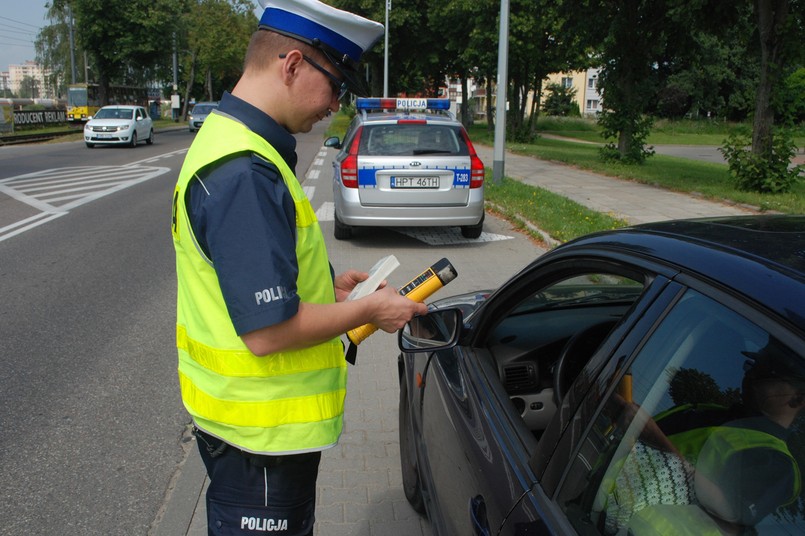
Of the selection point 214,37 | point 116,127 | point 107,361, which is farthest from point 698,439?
point 214,37

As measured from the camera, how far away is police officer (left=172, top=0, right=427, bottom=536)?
5.09 ft

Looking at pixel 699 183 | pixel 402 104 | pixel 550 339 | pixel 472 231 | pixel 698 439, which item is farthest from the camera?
pixel 699 183

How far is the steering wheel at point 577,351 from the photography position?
2420mm

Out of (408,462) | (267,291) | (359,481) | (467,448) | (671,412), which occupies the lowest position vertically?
(359,481)

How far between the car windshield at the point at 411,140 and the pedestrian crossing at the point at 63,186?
496cm

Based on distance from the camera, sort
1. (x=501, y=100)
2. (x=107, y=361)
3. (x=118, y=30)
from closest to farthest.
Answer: (x=107, y=361), (x=501, y=100), (x=118, y=30)

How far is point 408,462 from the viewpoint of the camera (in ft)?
10.5

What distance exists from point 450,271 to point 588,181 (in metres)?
14.9

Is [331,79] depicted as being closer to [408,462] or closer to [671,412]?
[671,412]

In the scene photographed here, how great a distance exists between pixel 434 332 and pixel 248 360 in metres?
0.88

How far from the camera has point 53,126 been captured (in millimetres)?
43750

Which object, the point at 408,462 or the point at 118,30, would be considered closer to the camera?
the point at 408,462

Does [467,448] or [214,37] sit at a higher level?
[214,37]

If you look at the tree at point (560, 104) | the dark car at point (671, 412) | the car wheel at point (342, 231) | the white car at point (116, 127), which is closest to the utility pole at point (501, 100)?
the car wheel at point (342, 231)
